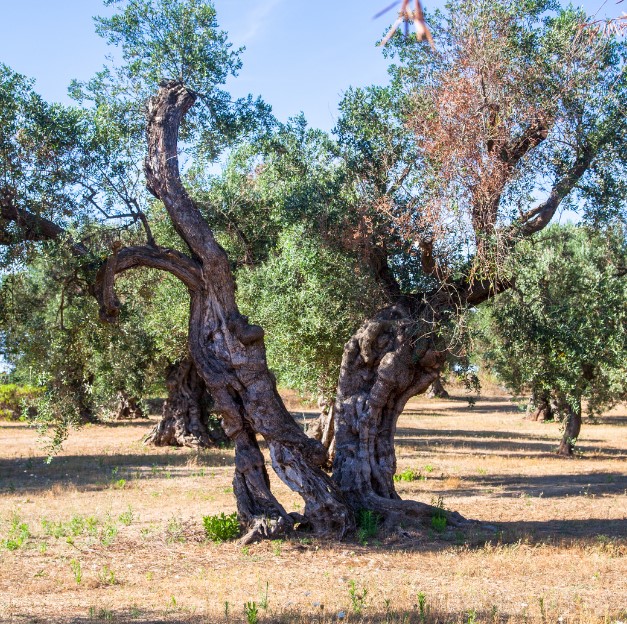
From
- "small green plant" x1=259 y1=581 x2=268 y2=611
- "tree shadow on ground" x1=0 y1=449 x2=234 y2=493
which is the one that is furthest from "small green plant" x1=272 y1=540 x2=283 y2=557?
"tree shadow on ground" x1=0 y1=449 x2=234 y2=493

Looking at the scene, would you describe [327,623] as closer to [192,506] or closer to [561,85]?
[192,506]

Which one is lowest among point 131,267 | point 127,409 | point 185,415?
point 127,409

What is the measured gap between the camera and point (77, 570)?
30.2ft

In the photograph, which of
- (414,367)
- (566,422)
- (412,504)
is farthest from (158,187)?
(566,422)

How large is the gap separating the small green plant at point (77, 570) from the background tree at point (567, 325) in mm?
7719

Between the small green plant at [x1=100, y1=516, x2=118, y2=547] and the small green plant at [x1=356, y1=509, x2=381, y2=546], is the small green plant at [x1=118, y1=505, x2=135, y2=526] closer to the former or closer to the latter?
the small green plant at [x1=100, y1=516, x2=118, y2=547]

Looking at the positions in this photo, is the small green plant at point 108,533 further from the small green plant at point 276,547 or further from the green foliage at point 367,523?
the green foliage at point 367,523

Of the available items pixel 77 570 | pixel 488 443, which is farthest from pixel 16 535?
pixel 488 443

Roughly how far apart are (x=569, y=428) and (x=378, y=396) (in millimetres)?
15362

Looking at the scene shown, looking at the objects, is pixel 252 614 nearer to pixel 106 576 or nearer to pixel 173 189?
pixel 106 576

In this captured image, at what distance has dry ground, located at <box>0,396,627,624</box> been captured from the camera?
24.4 feet

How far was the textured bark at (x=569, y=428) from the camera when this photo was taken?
25.2 m

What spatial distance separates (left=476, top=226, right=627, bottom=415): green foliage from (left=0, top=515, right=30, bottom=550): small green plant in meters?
8.33

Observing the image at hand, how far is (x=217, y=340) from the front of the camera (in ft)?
36.8
